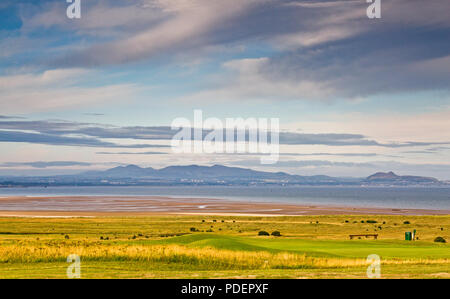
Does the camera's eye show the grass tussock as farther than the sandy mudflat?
No

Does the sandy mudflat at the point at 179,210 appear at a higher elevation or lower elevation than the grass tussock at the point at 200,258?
lower

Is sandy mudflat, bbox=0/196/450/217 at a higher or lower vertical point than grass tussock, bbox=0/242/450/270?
lower

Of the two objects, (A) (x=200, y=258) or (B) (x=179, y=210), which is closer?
(A) (x=200, y=258)

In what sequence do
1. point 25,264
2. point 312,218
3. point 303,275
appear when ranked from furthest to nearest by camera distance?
point 312,218, point 25,264, point 303,275

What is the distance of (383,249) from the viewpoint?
30.6 m

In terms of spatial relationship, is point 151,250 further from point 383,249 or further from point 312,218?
point 312,218

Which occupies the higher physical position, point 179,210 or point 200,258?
point 200,258

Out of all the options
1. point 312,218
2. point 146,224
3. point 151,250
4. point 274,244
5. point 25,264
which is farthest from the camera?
point 312,218
